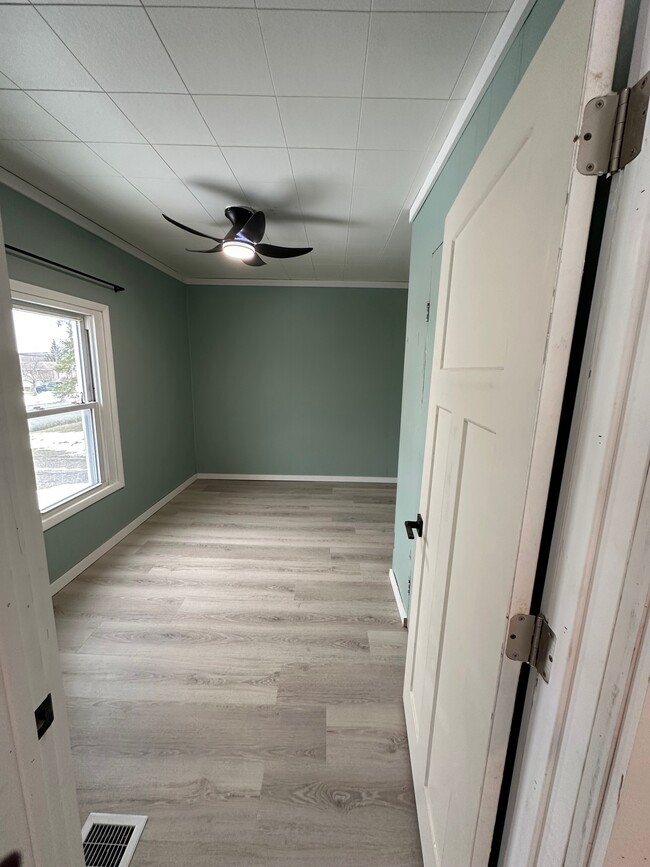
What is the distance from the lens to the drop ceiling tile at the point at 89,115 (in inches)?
51.6

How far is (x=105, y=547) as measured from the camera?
279 centimetres

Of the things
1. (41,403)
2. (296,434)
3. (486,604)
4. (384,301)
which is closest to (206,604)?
(41,403)

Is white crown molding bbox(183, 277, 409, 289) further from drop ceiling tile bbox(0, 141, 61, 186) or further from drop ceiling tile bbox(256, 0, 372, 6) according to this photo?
drop ceiling tile bbox(256, 0, 372, 6)

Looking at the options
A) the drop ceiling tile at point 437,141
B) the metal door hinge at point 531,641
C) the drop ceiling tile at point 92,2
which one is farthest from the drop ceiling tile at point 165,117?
the metal door hinge at point 531,641

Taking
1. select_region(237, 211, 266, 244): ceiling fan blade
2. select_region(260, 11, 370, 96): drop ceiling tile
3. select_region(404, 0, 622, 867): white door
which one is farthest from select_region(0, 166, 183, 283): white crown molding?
select_region(404, 0, 622, 867): white door

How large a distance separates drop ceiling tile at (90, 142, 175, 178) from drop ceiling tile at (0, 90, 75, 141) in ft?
0.50

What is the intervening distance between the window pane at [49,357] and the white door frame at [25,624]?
7.18 ft

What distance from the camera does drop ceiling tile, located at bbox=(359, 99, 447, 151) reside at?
1311 mm

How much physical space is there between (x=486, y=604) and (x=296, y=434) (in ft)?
12.9

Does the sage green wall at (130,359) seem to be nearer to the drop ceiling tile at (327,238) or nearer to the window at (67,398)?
the window at (67,398)

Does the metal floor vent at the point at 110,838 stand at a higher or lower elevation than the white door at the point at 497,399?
lower

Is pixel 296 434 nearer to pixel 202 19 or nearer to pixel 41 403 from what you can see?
pixel 41 403

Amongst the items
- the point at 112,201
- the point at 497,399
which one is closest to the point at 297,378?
the point at 112,201

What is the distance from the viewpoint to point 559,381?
1.65 ft
